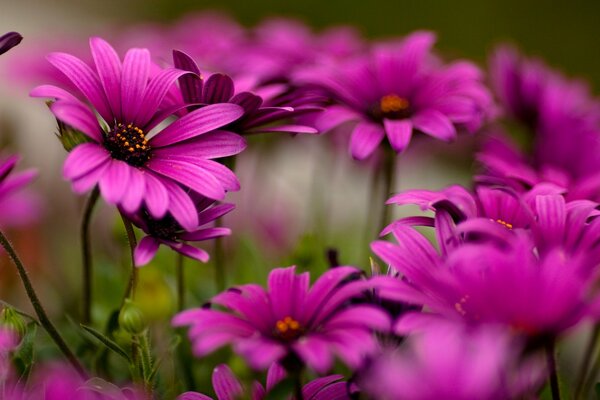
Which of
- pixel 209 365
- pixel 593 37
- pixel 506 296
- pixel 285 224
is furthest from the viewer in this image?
pixel 593 37

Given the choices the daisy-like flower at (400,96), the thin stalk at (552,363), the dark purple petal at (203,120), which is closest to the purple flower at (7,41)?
the dark purple petal at (203,120)

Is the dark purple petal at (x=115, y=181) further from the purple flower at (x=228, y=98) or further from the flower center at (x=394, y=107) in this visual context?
the flower center at (x=394, y=107)

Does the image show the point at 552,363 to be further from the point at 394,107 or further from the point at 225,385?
the point at 394,107

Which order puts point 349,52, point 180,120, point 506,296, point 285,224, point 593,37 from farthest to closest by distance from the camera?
point 593,37 < point 285,224 < point 349,52 < point 180,120 < point 506,296

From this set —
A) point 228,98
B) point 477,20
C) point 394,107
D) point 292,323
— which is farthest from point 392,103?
point 477,20

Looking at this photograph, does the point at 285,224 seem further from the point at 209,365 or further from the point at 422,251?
the point at 422,251

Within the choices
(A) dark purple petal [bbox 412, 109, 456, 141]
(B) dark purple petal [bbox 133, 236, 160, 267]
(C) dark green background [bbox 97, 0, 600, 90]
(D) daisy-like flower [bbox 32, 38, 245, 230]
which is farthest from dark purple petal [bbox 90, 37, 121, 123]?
(C) dark green background [bbox 97, 0, 600, 90]

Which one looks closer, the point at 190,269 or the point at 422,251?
the point at 422,251

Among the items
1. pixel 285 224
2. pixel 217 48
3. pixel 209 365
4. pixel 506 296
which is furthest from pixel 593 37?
pixel 506 296
